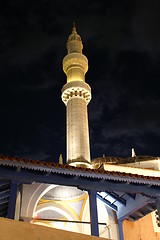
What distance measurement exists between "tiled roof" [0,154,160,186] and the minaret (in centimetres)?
1009

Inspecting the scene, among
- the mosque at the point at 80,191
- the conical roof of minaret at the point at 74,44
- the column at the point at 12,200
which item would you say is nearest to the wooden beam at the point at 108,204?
the mosque at the point at 80,191

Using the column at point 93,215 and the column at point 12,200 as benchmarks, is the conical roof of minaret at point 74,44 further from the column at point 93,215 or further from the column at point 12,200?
the column at point 12,200

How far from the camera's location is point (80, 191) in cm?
1745

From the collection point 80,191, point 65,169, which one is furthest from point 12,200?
point 80,191

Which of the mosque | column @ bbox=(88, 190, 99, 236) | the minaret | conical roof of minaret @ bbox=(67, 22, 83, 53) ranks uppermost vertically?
conical roof of minaret @ bbox=(67, 22, 83, 53)

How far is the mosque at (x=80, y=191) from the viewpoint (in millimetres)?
10062

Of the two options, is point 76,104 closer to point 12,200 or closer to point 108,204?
point 108,204

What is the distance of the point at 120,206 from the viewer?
562 inches

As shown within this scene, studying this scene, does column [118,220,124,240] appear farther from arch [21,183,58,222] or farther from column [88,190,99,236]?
column [88,190,99,236]

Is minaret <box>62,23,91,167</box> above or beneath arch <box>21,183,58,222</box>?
above

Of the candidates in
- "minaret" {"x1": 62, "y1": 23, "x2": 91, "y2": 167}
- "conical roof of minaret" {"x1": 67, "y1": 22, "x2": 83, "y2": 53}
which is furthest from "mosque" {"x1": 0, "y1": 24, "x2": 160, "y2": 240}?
"conical roof of minaret" {"x1": 67, "y1": 22, "x2": 83, "y2": 53}

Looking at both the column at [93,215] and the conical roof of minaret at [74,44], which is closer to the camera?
the column at [93,215]

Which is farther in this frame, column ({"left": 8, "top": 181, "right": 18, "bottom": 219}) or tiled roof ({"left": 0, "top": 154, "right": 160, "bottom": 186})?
tiled roof ({"left": 0, "top": 154, "right": 160, "bottom": 186})

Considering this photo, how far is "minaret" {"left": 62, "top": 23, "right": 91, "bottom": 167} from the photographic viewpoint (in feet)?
71.2
